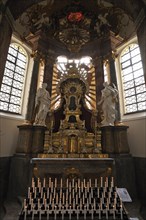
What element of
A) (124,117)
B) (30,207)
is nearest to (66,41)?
(124,117)

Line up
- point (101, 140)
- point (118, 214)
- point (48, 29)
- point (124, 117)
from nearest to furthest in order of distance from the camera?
point (118, 214) < point (101, 140) < point (124, 117) < point (48, 29)

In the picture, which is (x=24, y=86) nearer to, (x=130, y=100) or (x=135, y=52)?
(x=130, y=100)

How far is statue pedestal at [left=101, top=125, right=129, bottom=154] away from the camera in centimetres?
624

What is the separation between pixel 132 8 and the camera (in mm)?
6816

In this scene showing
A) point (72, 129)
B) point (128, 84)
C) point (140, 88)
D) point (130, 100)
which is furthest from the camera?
point (128, 84)

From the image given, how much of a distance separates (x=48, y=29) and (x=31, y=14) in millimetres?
1204

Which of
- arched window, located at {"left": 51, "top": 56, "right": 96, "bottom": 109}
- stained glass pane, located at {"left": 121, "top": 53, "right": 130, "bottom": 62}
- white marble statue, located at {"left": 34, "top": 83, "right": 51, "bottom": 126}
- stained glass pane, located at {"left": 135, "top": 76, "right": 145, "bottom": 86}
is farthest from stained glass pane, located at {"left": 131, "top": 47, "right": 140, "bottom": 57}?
white marble statue, located at {"left": 34, "top": 83, "right": 51, "bottom": 126}

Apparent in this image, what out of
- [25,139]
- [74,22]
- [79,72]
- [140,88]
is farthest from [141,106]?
[74,22]

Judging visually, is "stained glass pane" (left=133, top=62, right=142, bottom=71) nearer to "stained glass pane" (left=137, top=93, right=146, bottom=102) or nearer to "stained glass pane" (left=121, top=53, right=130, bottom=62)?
"stained glass pane" (left=121, top=53, right=130, bottom=62)

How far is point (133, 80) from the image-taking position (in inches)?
329

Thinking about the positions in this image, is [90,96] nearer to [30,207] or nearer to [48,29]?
[48,29]

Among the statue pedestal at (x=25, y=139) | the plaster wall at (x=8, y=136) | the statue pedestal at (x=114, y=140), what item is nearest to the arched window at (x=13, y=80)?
the plaster wall at (x=8, y=136)

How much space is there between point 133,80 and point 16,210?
24.8 ft

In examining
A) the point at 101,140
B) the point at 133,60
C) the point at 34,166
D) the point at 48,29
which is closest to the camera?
the point at 34,166
